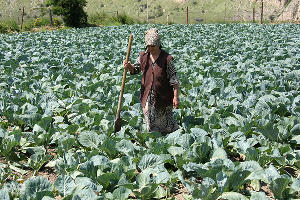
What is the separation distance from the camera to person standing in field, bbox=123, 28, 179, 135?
4.20 metres

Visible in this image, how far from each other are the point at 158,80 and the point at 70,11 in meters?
24.6

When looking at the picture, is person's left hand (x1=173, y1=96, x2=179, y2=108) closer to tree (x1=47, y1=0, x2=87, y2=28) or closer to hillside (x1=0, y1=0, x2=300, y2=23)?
tree (x1=47, y1=0, x2=87, y2=28)

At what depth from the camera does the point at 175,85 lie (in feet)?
13.9

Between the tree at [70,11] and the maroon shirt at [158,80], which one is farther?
the tree at [70,11]

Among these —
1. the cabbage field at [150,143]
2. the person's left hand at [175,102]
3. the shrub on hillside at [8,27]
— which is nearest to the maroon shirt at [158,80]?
the person's left hand at [175,102]

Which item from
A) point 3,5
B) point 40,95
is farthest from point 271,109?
point 3,5

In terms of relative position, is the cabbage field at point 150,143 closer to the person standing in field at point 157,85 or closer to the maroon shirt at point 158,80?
the person standing in field at point 157,85

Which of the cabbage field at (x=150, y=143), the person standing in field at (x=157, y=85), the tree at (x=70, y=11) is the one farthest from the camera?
the tree at (x=70, y=11)

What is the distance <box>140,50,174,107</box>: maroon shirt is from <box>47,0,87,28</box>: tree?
2424 centimetres

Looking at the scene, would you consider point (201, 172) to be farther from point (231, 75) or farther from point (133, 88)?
point (231, 75)

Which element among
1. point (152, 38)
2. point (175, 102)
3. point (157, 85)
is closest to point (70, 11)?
point (157, 85)

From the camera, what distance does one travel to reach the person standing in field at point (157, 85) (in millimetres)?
4195

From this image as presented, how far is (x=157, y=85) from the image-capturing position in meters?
4.30

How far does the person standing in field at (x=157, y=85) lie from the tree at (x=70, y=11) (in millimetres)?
24245
